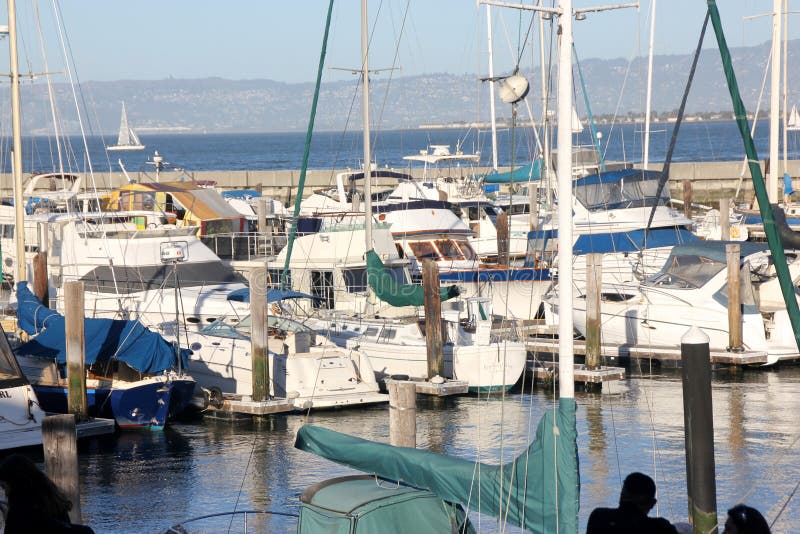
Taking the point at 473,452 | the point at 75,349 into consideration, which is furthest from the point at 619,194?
the point at 75,349

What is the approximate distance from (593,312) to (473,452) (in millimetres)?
5171

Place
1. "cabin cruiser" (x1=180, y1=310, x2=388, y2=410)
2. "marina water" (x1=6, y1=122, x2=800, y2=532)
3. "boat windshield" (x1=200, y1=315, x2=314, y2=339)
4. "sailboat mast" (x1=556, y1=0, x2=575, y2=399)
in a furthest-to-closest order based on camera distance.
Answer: "boat windshield" (x1=200, y1=315, x2=314, y2=339), "cabin cruiser" (x1=180, y1=310, x2=388, y2=410), "marina water" (x1=6, y1=122, x2=800, y2=532), "sailboat mast" (x1=556, y1=0, x2=575, y2=399)

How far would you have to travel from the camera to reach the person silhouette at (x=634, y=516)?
765cm

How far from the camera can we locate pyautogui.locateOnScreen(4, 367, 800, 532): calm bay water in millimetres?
14516

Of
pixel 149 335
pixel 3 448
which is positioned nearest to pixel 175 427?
pixel 149 335

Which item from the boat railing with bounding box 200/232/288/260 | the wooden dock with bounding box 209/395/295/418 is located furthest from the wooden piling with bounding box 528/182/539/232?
the wooden dock with bounding box 209/395/295/418

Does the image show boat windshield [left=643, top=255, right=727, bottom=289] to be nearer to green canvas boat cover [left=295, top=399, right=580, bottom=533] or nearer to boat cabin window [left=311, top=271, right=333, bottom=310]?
boat cabin window [left=311, top=271, right=333, bottom=310]

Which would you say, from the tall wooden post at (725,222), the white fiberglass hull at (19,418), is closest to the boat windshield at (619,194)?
the tall wooden post at (725,222)

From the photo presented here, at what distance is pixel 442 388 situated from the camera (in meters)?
19.8

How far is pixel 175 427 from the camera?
61.6 feet

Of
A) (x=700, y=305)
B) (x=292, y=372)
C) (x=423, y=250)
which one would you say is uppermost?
(x=423, y=250)

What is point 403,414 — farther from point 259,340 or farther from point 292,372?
point 292,372

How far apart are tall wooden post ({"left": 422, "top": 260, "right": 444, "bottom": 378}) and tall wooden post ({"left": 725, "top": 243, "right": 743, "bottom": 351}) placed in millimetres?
5845

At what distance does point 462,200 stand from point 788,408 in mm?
17038
